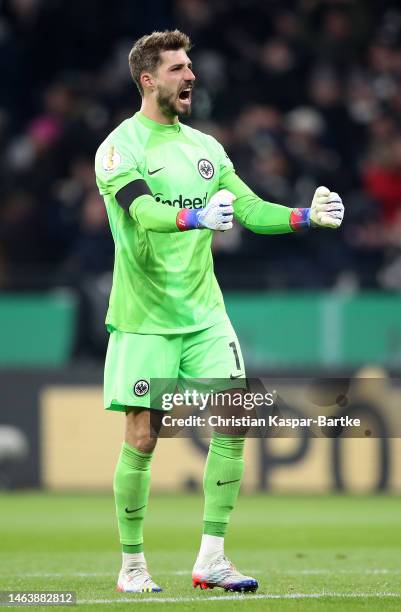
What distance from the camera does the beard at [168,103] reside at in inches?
240

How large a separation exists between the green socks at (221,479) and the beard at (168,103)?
136 centimetres

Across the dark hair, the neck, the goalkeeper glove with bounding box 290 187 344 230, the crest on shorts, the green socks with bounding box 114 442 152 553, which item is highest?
the dark hair

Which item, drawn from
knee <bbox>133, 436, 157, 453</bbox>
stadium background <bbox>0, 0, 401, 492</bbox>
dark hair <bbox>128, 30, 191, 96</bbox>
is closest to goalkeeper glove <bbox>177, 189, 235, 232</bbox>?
dark hair <bbox>128, 30, 191, 96</bbox>

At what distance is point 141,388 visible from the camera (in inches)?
236

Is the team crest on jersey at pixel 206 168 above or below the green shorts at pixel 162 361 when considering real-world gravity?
above

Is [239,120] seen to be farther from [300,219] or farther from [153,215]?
[153,215]

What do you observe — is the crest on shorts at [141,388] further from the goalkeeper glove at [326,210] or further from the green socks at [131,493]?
the goalkeeper glove at [326,210]

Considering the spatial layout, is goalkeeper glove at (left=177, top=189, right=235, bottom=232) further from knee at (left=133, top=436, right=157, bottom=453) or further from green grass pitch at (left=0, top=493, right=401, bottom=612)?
green grass pitch at (left=0, top=493, right=401, bottom=612)

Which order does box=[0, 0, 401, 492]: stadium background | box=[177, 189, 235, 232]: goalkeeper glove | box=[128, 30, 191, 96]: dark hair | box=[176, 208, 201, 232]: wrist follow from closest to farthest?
box=[177, 189, 235, 232]: goalkeeper glove, box=[176, 208, 201, 232]: wrist, box=[128, 30, 191, 96]: dark hair, box=[0, 0, 401, 492]: stadium background

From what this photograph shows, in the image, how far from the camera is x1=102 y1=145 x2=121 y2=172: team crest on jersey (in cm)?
597

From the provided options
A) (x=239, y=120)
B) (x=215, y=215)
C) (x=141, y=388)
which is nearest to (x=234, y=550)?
(x=141, y=388)

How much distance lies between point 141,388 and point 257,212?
0.89 meters

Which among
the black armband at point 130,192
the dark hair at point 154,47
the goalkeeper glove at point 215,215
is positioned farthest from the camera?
the dark hair at point 154,47

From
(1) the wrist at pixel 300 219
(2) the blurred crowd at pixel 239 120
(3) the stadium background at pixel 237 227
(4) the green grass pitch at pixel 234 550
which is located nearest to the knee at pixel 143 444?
(4) the green grass pitch at pixel 234 550
